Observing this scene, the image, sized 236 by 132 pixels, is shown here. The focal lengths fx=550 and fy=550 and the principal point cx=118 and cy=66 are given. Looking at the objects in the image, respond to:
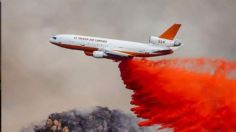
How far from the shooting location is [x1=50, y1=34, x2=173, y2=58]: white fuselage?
13648mm

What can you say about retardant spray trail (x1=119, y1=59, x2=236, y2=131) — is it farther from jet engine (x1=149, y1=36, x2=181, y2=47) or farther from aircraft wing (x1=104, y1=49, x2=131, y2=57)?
jet engine (x1=149, y1=36, x2=181, y2=47)

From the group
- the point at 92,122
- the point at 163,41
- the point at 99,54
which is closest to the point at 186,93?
the point at 163,41

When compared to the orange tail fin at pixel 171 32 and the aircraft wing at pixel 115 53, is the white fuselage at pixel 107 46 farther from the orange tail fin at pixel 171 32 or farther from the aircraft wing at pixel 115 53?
the orange tail fin at pixel 171 32

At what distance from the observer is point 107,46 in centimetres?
1388

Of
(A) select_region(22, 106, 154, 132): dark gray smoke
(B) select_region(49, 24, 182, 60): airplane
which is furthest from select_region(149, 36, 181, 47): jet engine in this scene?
(A) select_region(22, 106, 154, 132): dark gray smoke

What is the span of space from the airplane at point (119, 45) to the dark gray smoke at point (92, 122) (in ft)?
6.07

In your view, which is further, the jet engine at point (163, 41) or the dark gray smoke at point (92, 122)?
the dark gray smoke at point (92, 122)

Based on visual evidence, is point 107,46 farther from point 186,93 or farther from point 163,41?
point 186,93

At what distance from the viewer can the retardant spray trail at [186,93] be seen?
1389 centimetres

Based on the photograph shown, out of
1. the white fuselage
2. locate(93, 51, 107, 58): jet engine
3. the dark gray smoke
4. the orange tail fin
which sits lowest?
the dark gray smoke

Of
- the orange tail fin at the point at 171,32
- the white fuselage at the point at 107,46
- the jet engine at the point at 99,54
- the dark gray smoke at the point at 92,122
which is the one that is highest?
the orange tail fin at the point at 171,32

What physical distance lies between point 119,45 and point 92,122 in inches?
105

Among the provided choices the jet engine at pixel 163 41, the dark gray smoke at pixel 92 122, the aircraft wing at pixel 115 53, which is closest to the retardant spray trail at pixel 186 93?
the aircraft wing at pixel 115 53

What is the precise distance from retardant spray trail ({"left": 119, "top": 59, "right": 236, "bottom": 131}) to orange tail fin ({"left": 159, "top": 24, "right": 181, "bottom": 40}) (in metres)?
0.63
